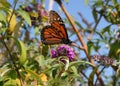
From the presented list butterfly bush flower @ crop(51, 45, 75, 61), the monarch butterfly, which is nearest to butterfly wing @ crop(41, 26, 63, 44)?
the monarch butterfly

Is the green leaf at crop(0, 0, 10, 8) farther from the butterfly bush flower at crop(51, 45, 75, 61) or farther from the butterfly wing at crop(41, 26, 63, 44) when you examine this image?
the butterfly bush flower at crop(51, 45, 75, 61)

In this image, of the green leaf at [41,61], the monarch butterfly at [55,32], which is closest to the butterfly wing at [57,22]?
the monarch butterfly at [55,32]

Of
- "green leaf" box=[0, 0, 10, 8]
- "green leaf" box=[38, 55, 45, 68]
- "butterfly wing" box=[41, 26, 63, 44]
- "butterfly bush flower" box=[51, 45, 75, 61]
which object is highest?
"green leaf" box=[0, 0, 10, 8]

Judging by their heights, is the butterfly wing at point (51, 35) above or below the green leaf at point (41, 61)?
above

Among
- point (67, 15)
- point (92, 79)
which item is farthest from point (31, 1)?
point (92, 79)

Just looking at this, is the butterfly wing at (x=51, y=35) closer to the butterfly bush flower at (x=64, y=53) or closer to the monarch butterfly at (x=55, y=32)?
the monarch butterfly at (x=55, y=32)

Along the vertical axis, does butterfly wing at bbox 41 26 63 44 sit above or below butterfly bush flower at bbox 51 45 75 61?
above
